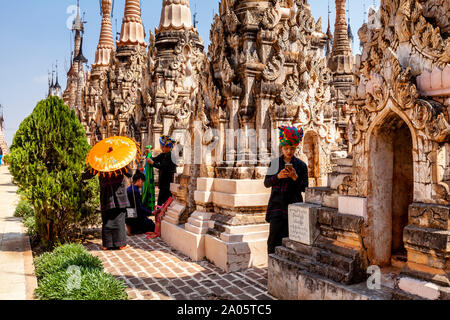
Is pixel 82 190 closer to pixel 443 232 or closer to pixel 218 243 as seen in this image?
pixel 218 243

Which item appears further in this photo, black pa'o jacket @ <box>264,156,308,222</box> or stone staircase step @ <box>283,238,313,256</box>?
black pa'o jacket @ <box>264,156,308,222</box>

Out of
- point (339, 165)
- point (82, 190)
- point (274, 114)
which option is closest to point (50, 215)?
point (82, 190)

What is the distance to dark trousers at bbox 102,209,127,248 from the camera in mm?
7496

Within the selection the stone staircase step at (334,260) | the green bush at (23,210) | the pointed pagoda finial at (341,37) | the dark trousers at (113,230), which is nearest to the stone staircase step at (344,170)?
the stone staircase step at (334,260)

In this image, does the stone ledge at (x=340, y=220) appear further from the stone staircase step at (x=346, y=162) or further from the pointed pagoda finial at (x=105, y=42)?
the pointed pagoda finial at (x=105, y=42)

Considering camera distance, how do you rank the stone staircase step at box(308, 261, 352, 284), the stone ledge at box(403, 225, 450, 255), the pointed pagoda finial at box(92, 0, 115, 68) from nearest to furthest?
the stone ledge at box(403, 225, 450, 255) < the stone staircase step at box(308, 261, 352, 284) < the pointed pagoda finial at box(92, 0, 115, 68)

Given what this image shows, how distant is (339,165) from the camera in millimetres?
4297

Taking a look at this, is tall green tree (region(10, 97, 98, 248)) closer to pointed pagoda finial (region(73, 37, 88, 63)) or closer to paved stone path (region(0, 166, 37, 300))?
paved stone path (region(0, 166, 37, 300))

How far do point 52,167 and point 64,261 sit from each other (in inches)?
93.2

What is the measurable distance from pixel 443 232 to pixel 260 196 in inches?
140

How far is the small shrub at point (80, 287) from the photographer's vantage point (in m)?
4.38

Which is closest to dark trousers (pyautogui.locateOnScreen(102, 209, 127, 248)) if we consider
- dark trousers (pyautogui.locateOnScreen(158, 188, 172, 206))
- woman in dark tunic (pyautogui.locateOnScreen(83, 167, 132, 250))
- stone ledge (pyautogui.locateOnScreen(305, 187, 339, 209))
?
woman in dark tunic (pyautogui.locateOnScreen(83, 167, 132, 250))

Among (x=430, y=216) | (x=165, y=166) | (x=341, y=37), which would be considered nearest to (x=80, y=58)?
(x=341, y=37)

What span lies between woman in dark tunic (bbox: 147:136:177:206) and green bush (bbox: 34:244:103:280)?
3643mm
